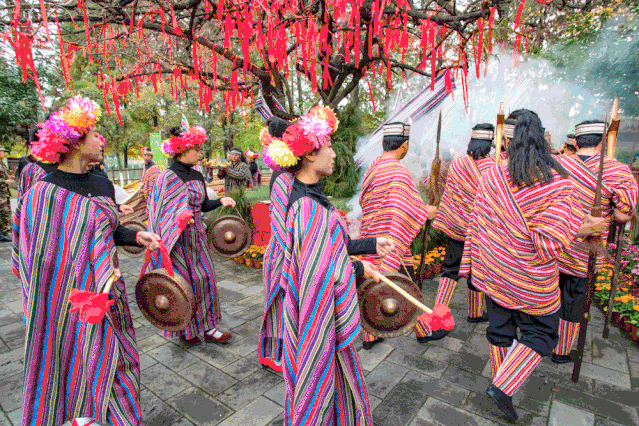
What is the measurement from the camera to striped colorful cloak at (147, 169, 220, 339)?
333 cm

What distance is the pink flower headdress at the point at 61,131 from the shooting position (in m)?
2.00

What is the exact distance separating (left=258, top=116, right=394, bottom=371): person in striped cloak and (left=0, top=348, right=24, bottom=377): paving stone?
2.13 meters

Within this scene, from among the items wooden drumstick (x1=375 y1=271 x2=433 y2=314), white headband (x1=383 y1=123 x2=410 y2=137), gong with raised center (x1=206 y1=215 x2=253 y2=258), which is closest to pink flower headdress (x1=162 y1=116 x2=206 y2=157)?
gong with raised center (x1=206 y1=215 x2=253 y2=258)

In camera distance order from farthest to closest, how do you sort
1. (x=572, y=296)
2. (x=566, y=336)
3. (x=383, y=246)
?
(x=566, y=336) < (x=572, y=296) < (x=383, y=246)

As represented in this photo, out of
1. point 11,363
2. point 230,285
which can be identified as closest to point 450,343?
point 230,285

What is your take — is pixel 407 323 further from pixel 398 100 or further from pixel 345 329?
pixel 398 100

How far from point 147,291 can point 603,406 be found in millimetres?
3319

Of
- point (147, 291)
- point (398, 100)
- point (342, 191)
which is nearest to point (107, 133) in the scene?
point (342, 191)

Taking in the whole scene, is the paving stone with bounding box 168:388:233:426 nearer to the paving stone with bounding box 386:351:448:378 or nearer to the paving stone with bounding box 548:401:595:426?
the paving stone with bounding box 386:351:448:378

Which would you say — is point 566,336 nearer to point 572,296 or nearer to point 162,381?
point 572,296

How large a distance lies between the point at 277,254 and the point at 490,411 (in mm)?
1894

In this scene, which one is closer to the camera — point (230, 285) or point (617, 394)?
point (617, 394)

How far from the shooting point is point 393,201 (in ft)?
9.99

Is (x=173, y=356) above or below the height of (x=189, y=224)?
below
